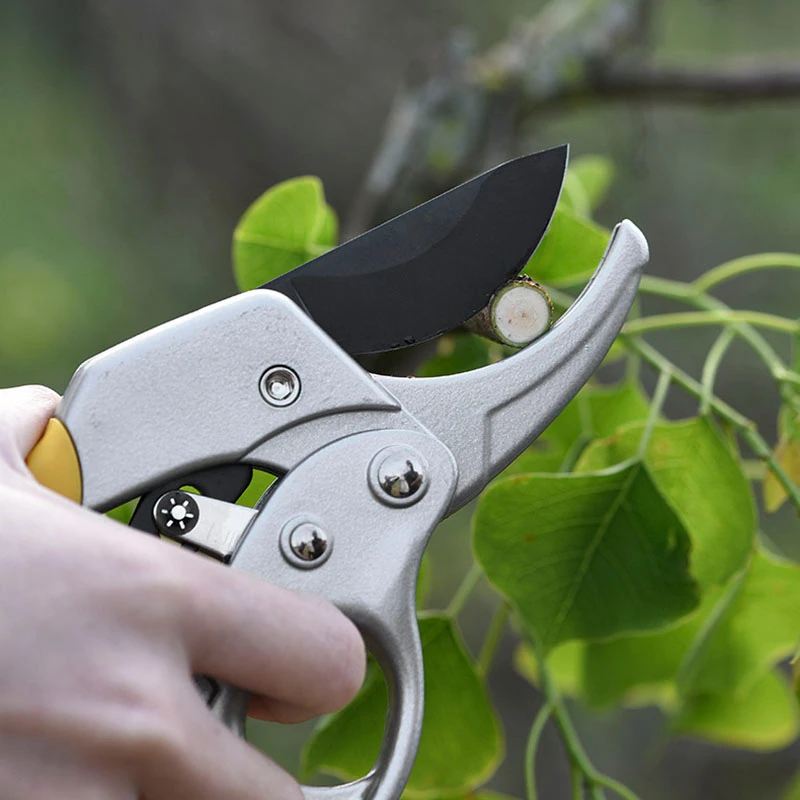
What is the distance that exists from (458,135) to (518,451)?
13.2 inches

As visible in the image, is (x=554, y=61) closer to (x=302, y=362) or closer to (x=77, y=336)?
(x=302, y=362)

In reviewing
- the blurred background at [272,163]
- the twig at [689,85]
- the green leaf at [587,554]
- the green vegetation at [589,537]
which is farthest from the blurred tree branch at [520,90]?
the blurred background at [272,163]

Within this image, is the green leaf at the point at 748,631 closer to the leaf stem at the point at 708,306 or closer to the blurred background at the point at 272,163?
the leaf stem at the point at 708,306

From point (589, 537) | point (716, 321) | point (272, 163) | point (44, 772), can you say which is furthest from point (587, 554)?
point (272, 163)

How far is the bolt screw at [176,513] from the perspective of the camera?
0.29 m

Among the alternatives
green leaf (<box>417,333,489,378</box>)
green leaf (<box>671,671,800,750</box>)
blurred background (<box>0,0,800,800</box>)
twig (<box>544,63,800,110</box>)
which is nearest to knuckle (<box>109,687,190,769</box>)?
green leaf (<box>417,333,489,378</box>)

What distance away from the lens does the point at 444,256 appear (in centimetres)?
32

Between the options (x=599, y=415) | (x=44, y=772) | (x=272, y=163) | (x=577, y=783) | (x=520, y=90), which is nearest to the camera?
(x=44, y=772)

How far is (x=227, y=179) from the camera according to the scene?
1.62 meters

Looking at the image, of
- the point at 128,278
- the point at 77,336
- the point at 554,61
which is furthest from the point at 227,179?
the point at 554,61

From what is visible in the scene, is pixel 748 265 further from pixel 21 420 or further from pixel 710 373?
pixel 21 420

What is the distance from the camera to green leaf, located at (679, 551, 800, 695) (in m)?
0.45

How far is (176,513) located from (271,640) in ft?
0.16

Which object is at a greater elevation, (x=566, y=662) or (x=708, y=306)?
(x=708, y=306)
